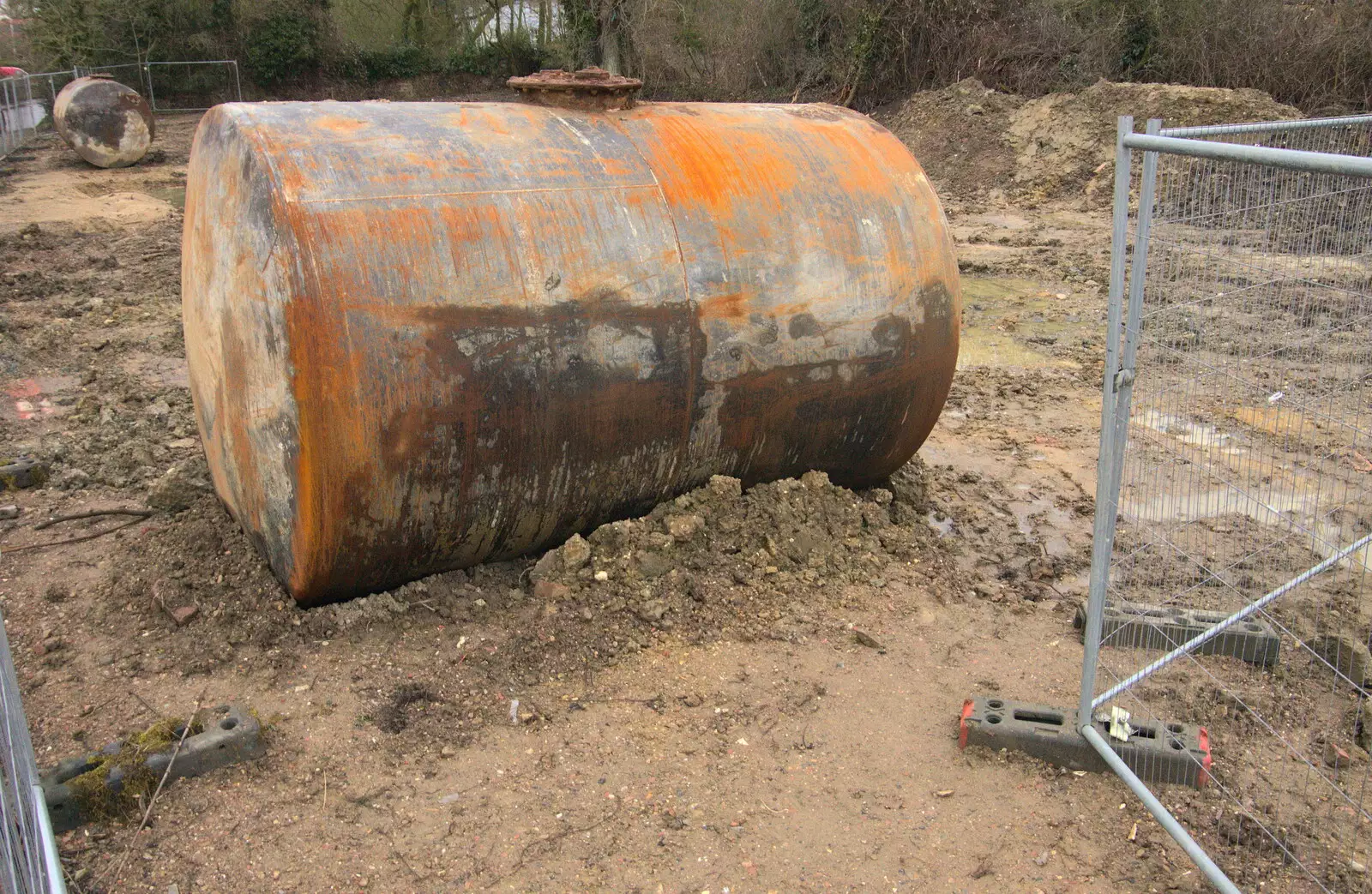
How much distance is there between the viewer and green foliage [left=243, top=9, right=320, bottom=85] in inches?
1097

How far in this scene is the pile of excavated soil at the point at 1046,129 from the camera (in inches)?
580

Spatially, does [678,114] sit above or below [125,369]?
above

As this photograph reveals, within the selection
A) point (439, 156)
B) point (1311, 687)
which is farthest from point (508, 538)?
point (1311, 687)

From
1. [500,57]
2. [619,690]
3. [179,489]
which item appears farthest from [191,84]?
[619,690]

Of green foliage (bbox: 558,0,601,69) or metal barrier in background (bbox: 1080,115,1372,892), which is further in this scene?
green foliage (bbox: 558,0,601,69)

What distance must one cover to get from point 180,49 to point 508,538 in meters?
28.6

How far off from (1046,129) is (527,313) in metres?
14.1

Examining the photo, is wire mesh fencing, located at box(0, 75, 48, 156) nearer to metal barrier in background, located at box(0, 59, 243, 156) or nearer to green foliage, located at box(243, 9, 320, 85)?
metal barrier in background, located at box(0, 59, 243, 156)

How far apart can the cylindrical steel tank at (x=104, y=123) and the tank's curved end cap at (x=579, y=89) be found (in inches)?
640

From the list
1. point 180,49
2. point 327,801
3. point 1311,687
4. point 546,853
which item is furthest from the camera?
point 180,49

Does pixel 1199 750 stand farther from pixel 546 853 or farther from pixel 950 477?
pixel 950 477

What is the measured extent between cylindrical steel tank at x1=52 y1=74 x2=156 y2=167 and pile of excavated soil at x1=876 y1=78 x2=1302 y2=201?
13.0 metres

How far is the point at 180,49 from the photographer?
27469 mm

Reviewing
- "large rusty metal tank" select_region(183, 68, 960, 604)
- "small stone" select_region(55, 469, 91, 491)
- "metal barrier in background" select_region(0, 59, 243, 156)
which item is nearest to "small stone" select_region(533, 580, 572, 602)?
"large rusty metal tank" select_region(183, 68, 960, 604)
